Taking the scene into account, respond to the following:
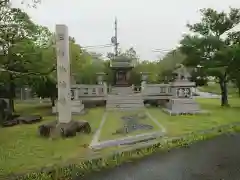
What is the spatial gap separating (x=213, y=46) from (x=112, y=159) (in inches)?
669

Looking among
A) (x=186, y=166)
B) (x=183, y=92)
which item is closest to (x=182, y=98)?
(x=183, y=92)

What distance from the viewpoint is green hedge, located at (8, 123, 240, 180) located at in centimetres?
697

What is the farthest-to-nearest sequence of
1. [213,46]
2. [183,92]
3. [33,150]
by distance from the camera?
[213,46] → [183,92] → [33,150]

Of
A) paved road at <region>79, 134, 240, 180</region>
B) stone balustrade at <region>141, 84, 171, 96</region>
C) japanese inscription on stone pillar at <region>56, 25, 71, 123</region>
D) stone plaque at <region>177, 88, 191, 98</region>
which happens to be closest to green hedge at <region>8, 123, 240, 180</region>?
paved road at <region>79, 134, 240, 180</region>

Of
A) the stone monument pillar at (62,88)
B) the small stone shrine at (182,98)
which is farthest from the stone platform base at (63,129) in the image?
the small stone shrine at (182,98)

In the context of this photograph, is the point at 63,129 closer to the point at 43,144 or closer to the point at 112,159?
the point at 43,144

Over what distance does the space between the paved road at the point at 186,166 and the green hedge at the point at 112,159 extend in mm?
340

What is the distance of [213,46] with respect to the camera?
22484mm

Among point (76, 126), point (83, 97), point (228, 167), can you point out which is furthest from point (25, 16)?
point (228, 167)

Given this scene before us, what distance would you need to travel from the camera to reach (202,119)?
52.5 feet

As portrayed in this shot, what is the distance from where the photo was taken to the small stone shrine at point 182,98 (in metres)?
18.7

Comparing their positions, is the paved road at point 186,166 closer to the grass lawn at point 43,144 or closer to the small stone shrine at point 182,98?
the grass lawn at point 43,144

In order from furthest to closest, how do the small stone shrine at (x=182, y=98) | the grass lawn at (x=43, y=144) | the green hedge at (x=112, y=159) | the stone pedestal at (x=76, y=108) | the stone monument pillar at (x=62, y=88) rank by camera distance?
1. the stone pedestal at (x=76, y=108)
2. the small stone shrine at (x=182, y=98)
3. the stone monument pillar at (x=62, y=88)
4. the grass lawn at (x=43, y=144)
5. the green hedge at (x=112, y=159)

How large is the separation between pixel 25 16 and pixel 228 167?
14.7m
